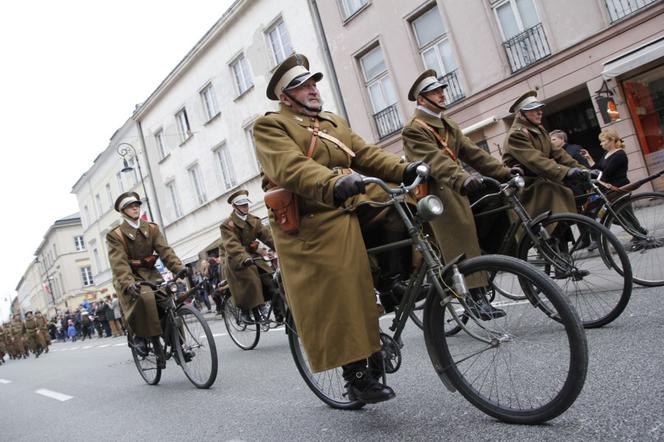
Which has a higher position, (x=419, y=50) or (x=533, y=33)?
(x=419, y=50)

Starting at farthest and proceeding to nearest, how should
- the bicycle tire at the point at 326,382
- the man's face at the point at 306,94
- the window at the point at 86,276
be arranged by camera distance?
the window at the point at 86,276 < the bicycle tire at the point at 326,382 < the man's face at the point at 306,94

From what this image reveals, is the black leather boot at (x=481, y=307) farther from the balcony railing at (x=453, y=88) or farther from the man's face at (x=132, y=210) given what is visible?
the balcony railing at (x=453, y=88)

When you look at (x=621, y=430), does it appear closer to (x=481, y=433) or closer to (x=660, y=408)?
(x=660, y=408)

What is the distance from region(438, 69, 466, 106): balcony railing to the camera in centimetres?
1548

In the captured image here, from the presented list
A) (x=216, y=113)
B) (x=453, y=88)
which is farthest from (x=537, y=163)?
(x=216, y=113)

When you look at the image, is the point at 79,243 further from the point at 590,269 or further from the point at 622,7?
the point at 590,269

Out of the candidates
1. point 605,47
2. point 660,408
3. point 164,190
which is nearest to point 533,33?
point 605,47

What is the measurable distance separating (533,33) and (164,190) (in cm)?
2122

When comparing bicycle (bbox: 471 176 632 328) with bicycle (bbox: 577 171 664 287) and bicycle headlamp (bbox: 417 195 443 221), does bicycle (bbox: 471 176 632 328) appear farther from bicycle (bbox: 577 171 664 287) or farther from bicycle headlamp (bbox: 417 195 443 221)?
bicycle headlamp (bbox: 417 195 443 221)

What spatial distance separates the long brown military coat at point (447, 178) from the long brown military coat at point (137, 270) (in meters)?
2.98

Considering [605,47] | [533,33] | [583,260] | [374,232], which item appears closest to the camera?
[374,232]

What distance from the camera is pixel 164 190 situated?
97.7 feet

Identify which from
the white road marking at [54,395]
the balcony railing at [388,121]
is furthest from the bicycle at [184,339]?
the balcony railing at [388,121]

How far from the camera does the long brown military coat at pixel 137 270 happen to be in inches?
243
